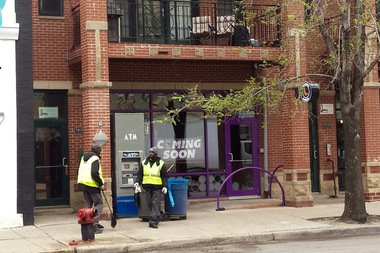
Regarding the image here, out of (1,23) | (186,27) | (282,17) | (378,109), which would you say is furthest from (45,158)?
(378,109)

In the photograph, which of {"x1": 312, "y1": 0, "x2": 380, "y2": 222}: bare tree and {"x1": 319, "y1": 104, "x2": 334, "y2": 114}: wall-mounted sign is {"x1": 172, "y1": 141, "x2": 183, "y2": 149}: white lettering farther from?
{"x1": 312, "y1": 0, "x2": 380, "y2": 222}: bare tree

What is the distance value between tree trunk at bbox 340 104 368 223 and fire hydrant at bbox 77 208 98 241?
19.1 ft

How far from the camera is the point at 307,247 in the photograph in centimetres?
1174

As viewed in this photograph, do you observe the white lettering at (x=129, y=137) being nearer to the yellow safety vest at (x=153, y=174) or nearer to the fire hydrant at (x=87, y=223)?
the yellow safety vest at (x=153, y=174)

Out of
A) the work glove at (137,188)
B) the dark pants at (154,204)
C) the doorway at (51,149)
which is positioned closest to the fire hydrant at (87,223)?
the dark pants at (154,204)

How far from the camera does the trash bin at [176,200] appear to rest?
15.0m

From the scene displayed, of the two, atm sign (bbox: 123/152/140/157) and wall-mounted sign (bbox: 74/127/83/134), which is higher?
wall-mounted sign (bbox: 74/127/83/134)

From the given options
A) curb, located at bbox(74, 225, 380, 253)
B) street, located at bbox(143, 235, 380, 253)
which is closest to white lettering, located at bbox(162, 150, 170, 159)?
curb, located at bbox(74, 225, 380, 253)

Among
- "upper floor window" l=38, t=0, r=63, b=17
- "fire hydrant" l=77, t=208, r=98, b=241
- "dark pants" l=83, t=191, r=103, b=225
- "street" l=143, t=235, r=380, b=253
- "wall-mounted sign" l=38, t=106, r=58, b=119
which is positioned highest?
"upper floor window" l=38, t=0, r=63, b=17

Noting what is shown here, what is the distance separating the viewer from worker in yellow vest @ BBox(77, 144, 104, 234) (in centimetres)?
1309

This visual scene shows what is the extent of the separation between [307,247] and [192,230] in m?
2.71

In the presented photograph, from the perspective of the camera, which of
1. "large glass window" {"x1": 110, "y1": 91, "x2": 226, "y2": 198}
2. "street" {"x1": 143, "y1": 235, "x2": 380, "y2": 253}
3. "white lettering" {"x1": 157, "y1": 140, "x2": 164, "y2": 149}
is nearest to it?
"street" {"x1": 143, "y1": 235, "x2": 380, "y2": 253}

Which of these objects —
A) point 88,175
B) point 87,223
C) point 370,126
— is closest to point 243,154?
point 370,126

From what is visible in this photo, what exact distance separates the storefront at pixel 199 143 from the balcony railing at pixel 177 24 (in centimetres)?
172
